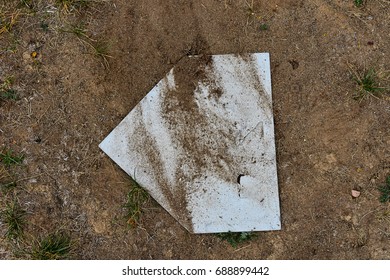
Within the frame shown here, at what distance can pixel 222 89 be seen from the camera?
265cm

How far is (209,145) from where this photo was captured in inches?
104

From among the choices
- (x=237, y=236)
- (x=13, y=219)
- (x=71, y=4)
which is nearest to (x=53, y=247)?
(x=13, y=219)

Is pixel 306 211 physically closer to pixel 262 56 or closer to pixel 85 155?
pixel 262 56

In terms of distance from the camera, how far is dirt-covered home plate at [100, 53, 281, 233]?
2631 millimetres

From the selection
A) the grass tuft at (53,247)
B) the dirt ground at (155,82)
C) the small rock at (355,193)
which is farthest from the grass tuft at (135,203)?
the small rock at (355,193)

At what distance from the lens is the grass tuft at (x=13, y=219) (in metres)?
2.70

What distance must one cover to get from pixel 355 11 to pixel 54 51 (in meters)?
2.29

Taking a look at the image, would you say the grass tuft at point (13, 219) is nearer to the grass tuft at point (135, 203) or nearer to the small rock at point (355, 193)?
the grass tuft at point (135, 203)

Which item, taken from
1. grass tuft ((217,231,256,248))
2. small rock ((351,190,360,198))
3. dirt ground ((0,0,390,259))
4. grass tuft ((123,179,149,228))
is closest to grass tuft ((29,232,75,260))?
dirt ground ((0,0,390,259))

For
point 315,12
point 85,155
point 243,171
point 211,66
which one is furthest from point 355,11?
point 85,155

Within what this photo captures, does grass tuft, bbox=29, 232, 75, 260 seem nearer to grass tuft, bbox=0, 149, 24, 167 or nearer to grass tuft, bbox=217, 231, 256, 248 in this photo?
grass tuft, bbox=0, 149, 24, 167

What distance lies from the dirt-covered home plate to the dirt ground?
94 millimetres

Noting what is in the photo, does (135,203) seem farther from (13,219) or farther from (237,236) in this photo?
(13,219)

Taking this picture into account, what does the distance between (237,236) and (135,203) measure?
78 cm
